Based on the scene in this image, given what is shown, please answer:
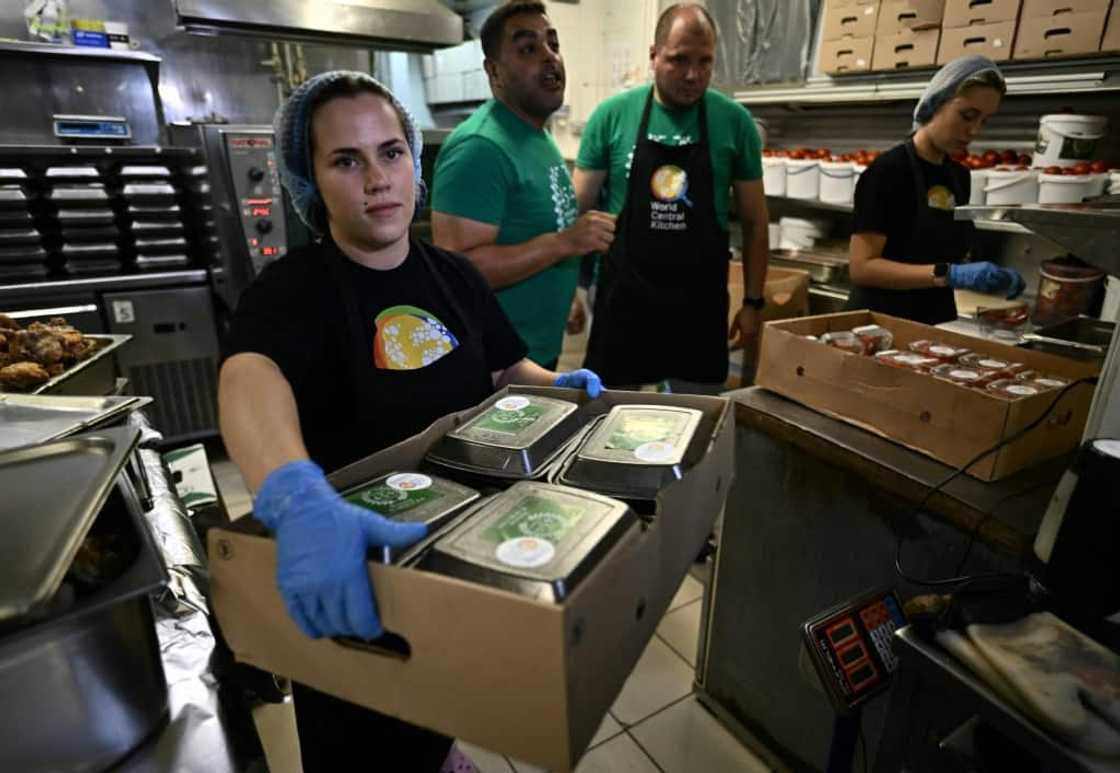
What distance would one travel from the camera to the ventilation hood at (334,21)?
2.81 meters

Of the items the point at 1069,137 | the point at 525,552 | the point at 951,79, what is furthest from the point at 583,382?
the point at 1069,137

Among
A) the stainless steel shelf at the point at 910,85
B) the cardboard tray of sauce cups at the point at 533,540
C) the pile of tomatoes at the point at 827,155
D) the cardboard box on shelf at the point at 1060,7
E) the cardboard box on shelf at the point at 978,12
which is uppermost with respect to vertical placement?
the cardboard box on shelf at the point at 978,12

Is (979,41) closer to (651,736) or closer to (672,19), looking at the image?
(672,19)

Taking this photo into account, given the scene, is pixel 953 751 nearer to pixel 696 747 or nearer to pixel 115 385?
pixel 696 747

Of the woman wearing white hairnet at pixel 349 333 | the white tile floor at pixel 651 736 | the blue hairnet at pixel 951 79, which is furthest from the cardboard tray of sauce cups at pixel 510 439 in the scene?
the blue hairnet at pixel 951 79

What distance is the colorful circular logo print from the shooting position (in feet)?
6.59

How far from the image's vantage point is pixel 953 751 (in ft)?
2.38

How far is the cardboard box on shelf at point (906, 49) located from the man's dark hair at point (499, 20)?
187cm

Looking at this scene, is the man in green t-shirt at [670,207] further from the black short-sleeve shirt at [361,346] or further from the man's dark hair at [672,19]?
the black short-sleeve shirt at [361,346]

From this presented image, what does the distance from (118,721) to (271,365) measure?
41 centimetres

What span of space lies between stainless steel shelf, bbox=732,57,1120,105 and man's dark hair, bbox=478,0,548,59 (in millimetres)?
1943

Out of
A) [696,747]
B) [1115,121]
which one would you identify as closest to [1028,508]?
[696,747]

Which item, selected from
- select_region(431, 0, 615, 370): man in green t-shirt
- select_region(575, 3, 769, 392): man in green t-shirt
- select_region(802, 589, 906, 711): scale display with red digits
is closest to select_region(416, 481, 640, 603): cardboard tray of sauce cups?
select_region(802, 589, 906, 711): scale display with red digits

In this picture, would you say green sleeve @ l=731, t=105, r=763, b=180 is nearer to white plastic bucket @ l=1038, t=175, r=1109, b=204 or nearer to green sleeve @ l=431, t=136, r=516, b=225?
green sleeve @ l=431, t=136, r=516, b=225
